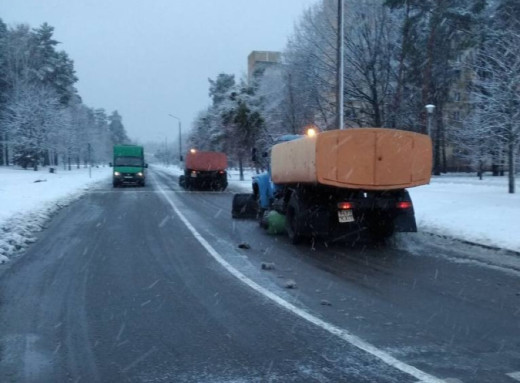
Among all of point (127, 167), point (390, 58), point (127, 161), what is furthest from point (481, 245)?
point (127, 161)

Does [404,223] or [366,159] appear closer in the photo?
[366,159]

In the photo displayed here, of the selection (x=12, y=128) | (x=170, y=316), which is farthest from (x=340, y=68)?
(x=12, y=128)

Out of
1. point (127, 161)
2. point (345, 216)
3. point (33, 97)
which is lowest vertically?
point (345, 216)

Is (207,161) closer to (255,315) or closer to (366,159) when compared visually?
(366,159)

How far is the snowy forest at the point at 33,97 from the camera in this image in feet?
212

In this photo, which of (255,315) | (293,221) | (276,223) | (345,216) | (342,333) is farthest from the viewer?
(276,223)

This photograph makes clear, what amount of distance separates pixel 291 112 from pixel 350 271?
2688 cm

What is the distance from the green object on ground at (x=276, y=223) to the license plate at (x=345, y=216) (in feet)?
9.62

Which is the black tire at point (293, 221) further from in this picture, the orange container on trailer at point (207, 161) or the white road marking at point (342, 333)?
the orange container on trailer at point (207, 161)

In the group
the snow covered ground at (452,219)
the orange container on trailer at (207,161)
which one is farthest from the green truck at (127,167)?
the snow covered ground at (452,219)

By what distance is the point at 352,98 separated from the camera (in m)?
32.8

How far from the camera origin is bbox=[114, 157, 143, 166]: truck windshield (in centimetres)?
4162

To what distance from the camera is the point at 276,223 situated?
14891 millimetres

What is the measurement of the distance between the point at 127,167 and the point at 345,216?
3160cm
